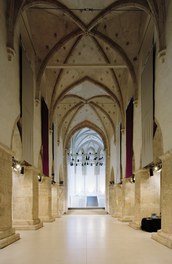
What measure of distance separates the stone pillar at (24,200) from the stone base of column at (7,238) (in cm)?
349

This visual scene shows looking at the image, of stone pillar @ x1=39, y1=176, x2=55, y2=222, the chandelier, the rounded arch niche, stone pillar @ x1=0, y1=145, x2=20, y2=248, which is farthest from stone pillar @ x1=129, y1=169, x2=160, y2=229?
the chandelier

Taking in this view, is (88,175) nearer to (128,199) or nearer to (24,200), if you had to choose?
(128,199)

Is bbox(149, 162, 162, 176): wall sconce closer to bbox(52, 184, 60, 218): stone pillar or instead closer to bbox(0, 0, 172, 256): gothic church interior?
bbox(0, 0, 172, 256): gothic church interior

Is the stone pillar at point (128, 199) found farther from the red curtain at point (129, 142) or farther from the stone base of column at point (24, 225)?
the stone base of column at point (24, 225)

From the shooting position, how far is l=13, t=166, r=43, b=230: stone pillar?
14.6 meters

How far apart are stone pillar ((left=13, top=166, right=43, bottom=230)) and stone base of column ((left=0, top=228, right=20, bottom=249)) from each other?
3487 millimetres

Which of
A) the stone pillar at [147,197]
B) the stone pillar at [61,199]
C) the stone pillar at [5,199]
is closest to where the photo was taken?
the stone pillar at [5,199]

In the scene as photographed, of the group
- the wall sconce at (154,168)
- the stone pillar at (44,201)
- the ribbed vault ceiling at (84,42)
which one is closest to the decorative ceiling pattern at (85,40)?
the ribbed vault ceiling at (84,42)

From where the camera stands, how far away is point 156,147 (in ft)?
45.7

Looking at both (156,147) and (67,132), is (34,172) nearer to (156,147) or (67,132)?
(156,147)

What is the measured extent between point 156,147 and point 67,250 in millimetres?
6570

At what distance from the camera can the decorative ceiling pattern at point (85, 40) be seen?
1405 centimetres

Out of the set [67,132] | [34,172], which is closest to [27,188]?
[34,172]

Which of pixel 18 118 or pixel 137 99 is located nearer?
pixel 18 118
